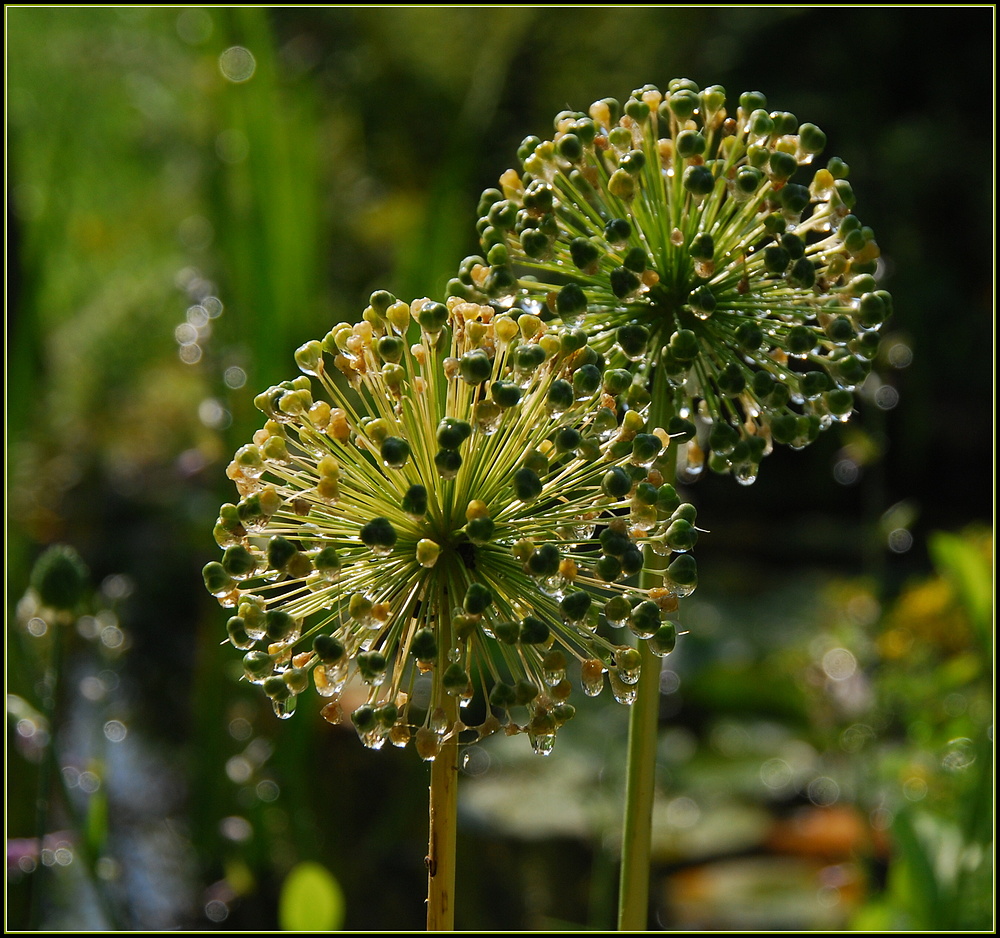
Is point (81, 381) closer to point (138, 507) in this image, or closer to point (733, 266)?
point (138, 507)

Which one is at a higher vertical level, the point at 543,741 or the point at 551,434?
the point at 551,434

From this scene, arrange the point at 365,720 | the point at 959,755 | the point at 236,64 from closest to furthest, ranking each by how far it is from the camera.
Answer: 1. the point at 365,720
2. the point at 959,755
3. the point at 236,64

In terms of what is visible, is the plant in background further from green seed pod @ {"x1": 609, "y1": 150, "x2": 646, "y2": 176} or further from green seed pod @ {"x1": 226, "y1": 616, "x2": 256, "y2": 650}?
green seed pod @ {"x1": 609, "y1": 150, "x2": 646, "y2": 176}

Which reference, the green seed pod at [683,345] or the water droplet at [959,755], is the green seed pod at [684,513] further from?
the water droplet at [959,755]

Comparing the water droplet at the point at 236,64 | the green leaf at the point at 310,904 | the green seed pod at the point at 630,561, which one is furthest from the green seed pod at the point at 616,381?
the water droplet at the point at 236,64

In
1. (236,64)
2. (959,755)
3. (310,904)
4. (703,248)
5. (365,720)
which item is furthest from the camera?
(236,64)

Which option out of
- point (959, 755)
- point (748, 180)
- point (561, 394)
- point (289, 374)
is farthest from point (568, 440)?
point (289, 374)

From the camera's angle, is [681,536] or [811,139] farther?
[811,139]

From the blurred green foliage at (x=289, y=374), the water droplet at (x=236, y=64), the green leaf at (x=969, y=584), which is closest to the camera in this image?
the green leaf at (x=969, y=584)

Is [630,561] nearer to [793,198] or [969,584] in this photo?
[793,198]
